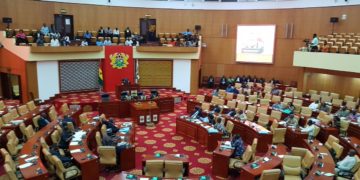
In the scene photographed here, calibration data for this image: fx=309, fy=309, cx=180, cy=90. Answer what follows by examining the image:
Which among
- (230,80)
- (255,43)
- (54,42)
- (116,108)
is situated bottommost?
(116,108)

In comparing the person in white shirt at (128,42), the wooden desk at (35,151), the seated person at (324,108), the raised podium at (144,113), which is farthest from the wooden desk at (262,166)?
the person in white shirt at (128,42)

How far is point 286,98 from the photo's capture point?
1512 centimetres

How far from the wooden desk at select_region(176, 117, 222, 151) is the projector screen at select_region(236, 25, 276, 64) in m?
11.7

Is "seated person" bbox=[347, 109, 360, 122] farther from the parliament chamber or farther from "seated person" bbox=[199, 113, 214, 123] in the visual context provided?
"seated person" bbox=[199, 113, 214, 123]

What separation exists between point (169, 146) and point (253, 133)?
3.06 m

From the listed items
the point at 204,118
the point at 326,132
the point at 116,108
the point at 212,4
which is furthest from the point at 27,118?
the point at 212,4

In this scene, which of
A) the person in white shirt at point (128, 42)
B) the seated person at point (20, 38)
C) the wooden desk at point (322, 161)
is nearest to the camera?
the wooden desk at point (322, 161)

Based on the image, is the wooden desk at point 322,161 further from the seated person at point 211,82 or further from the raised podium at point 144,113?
the seated person at point 211,82

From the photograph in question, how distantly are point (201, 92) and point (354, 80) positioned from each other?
30.5ft

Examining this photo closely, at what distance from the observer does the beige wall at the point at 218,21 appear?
19.0m

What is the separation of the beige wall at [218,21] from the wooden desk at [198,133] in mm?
9831

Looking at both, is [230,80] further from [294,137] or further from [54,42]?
[54,42]

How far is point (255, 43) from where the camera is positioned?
72.1ft

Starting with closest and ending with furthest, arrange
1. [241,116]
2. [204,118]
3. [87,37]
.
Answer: [204,118] → [241,116] → [87,37]
